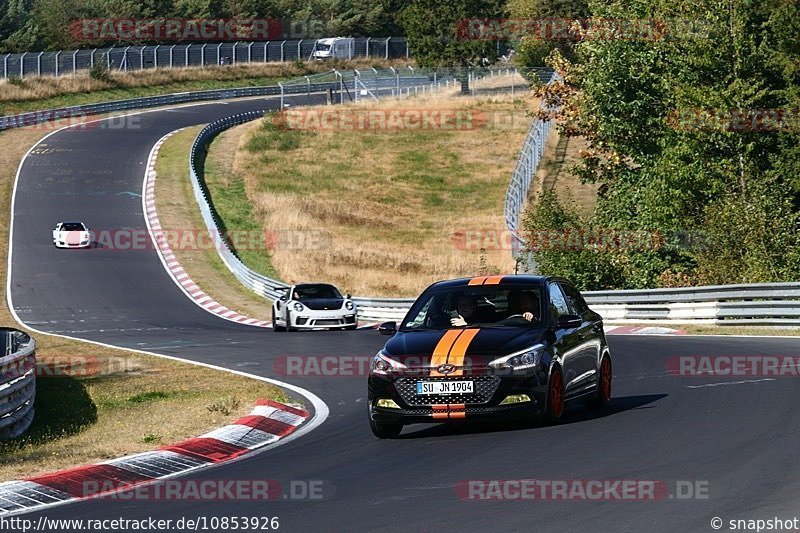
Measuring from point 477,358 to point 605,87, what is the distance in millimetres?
→ 27584

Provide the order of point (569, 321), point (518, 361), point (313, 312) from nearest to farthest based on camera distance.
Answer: point (518, 361), point (569, 321), point (313, 312)

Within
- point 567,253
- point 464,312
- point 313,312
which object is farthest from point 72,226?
point 464,312

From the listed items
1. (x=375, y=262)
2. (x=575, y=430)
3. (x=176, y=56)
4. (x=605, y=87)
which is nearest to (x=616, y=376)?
(x=575, y=430)

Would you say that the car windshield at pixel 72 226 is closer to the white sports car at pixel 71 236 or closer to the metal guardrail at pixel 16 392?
the white sports car at pixel 71 236

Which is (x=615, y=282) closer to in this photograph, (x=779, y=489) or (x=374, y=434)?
(x=374, y=434)

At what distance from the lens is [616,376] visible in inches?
677

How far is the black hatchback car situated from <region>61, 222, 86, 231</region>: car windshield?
39.5 m

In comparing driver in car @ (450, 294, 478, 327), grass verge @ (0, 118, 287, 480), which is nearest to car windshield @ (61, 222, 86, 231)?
grass verge @ (0, 118, 287, 480)

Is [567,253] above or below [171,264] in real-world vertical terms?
above

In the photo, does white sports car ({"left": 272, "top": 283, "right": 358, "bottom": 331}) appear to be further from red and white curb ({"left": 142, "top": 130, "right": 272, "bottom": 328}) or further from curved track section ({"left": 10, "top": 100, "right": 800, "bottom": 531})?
curved track section ({"left": 10, "top": 100, "right": 800, "bottom": 531})

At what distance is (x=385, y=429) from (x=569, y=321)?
2.08 m

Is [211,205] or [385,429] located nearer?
[385,429]

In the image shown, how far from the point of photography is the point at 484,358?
11.7 m

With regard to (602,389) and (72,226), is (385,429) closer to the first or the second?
(602,389)
